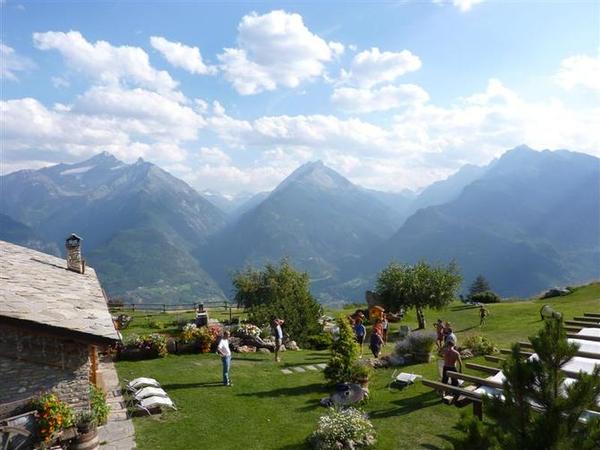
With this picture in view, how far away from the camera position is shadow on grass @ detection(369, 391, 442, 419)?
1502 cm

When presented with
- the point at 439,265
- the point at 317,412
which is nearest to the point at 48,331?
the point at 317,412

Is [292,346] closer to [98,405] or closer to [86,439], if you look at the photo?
Result: [98,405]

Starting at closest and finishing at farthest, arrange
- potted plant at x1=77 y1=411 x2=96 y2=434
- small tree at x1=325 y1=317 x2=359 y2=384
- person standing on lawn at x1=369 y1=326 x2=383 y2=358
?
potted plant at x1=77 y1=411 x2=96 y2=434, small tree at x1=325 y1=317 x2=359 y2=384, person standing on lawn at x1=369 y1=326 x2=383 y2=358

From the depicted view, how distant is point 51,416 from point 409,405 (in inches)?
430

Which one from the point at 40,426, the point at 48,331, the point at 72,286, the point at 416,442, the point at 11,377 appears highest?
the point at 72,286

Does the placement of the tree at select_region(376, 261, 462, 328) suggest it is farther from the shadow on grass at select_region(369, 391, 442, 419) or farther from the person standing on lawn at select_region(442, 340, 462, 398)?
the person standing on lawn at select_region(442, 340, 462, 398)

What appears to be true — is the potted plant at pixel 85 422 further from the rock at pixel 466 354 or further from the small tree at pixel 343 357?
the rock at pixel 466 354

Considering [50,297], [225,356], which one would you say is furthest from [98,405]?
[225,356]

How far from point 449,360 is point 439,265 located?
29329mm

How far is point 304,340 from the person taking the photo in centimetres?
3064

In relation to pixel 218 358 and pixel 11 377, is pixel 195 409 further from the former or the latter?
pixel 218 358

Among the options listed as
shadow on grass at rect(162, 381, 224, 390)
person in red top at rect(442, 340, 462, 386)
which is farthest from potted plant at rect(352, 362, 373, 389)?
shadow on grass at rect(162, 381, 224, 390)

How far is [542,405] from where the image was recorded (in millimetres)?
6203

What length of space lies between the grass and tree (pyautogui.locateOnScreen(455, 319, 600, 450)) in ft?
12.4
